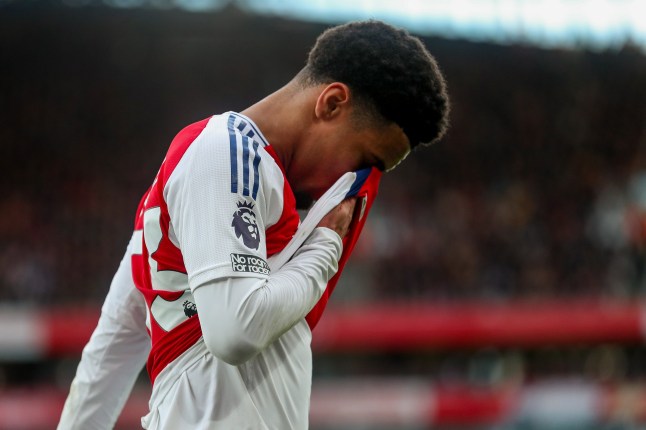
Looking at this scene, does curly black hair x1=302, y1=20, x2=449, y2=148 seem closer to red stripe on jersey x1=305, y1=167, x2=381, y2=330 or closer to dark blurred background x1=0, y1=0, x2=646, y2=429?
red stripe on jersey x1=305, y1=167, x2=381, y2=330

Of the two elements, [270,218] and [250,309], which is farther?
[270,218]

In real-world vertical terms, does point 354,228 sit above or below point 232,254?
above

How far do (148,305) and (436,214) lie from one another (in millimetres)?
14378

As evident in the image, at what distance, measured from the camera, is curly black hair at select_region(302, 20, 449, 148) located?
7.00 ft

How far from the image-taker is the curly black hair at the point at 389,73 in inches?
84.0

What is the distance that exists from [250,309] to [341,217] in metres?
0.37

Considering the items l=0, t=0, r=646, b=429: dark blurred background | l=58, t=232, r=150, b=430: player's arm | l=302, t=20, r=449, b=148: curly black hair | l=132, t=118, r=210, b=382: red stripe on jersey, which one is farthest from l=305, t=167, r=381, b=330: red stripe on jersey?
l=0, t=0, r=646, b=429: dark blurred background

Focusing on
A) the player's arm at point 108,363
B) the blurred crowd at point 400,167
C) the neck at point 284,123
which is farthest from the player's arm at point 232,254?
the blurred crowd at point 400,167

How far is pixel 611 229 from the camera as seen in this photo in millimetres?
16641

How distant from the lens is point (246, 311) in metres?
1.91

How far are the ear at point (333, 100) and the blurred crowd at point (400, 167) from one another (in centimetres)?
1130

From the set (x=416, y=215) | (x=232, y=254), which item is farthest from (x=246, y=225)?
(x=416, y=215)

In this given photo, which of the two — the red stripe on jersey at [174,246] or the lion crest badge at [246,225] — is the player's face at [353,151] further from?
the lion crest badge at [246,225]

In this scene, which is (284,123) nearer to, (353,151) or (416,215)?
(353,151)
